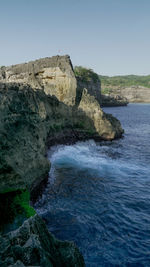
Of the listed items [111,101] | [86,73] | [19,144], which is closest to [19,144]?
[19,144]

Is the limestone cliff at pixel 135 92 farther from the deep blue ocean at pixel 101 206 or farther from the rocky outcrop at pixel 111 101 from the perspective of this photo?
the deep blue ocean at pixel 101 206

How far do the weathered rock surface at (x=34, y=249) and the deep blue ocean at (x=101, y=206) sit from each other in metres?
2.14

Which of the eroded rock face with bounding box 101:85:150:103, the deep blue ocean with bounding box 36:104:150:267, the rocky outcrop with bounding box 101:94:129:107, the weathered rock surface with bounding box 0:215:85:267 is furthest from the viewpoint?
the eroded rock face with bounding box 101:85:150:103

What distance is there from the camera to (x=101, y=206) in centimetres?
1027

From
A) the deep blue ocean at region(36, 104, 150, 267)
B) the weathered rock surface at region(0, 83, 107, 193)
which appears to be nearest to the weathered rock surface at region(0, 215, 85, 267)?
the deep blue ocean at region(36, 104, 150, 267)

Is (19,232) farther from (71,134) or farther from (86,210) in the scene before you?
(71,134)

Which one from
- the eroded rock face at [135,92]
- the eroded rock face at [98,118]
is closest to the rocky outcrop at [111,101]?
the eroded rock face at [135,92]

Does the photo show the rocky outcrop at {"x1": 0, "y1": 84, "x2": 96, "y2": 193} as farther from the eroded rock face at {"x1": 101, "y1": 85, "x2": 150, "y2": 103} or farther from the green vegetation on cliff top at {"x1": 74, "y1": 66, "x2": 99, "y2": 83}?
the eroded rock face at {"x1": 101, "y1": 85, "x2": 150, "y2": 103}

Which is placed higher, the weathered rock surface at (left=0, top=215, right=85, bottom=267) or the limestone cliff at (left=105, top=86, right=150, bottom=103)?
the limestone cliff at (left=105, top=86, right=150, bottom=103)

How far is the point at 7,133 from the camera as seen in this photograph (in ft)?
28.1

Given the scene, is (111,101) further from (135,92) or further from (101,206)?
(101,206)

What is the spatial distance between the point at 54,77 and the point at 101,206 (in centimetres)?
1974

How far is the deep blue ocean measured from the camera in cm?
740

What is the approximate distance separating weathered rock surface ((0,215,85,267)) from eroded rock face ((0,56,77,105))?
20696 mm
